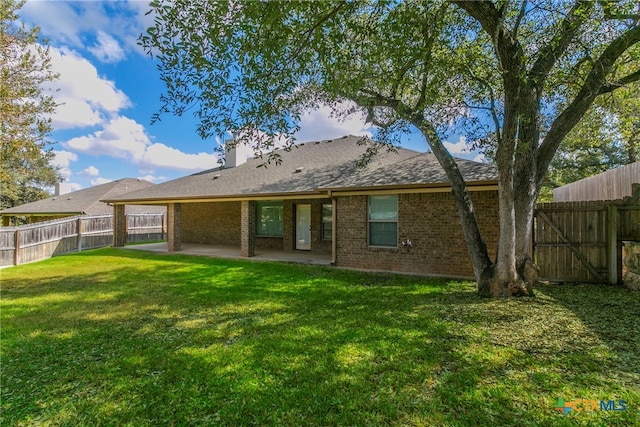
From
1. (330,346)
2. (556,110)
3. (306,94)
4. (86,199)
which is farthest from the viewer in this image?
(86,199)

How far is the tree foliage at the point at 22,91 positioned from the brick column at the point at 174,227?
4.82 m

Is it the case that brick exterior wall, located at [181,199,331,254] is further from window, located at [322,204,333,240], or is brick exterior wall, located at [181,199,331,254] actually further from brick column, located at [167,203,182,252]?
brick column, located at [167,203,182,252]

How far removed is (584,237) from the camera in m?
7.59

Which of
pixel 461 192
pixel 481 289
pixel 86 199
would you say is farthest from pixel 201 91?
pixel 86 199

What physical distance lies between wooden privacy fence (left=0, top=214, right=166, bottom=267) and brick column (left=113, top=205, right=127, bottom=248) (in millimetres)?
1253

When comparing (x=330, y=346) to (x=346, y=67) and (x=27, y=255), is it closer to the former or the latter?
(x=346, y=67)


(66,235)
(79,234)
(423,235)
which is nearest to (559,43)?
(423,235)

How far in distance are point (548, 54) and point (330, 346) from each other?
6281mm

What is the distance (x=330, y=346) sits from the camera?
4.14 m

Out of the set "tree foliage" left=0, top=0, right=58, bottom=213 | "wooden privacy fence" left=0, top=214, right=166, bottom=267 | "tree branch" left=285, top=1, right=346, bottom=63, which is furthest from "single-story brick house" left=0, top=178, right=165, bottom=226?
"tree branch" left=285, top=1, right=346, bottom=63

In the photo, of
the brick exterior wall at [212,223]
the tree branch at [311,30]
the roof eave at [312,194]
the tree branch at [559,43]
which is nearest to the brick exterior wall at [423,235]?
the roof eave at [312,194]

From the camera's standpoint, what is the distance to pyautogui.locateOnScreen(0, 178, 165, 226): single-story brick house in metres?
20.5

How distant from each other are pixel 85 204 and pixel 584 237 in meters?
25.6

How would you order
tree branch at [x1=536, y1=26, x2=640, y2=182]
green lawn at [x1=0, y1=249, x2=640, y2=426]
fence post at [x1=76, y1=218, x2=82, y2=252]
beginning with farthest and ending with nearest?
fence post at [x1=76, y1=218, x2=82, y2=252]
tree branch at [x1=536, y1=26, x2=640, y2=182]
green lawn at [x1=0, y1=249, x2=640, y2=426]
